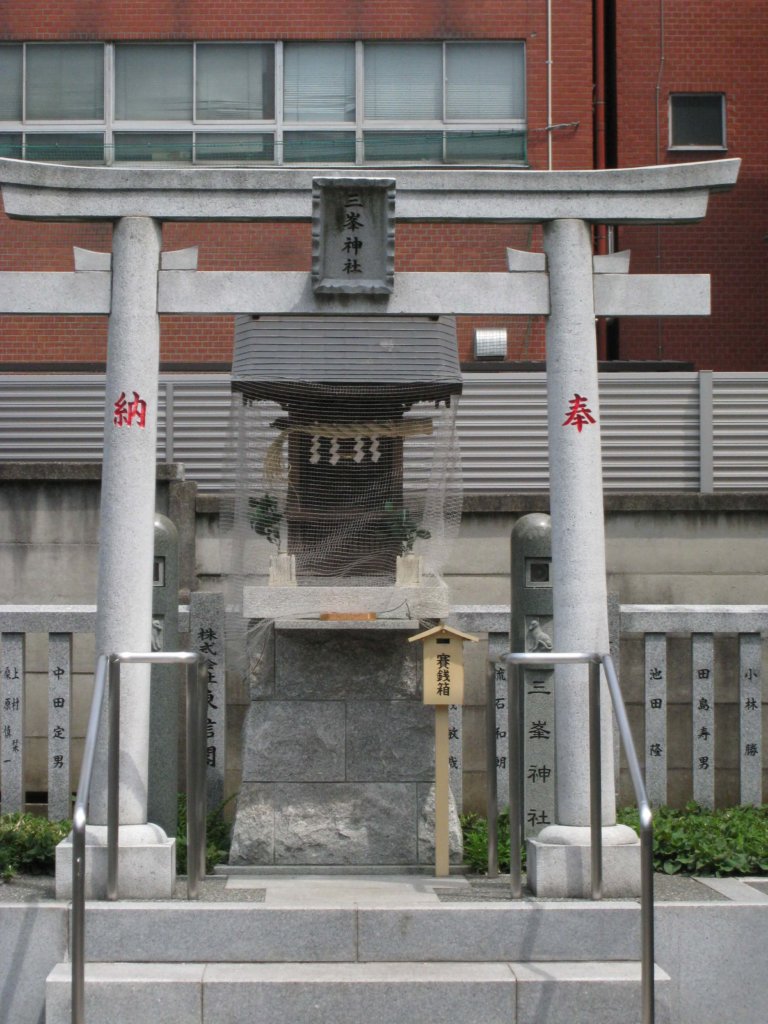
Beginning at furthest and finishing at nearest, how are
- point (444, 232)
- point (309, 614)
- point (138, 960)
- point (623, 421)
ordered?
point (444, 232) < point (623, 421) < point (309, 614) < point (138, 960)

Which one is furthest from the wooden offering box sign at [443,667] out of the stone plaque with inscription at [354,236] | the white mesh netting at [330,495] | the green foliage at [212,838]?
the stone plaque with inscription at [354,236]

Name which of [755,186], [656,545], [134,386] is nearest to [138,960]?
[134,386]

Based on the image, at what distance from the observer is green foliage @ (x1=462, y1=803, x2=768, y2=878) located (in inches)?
295

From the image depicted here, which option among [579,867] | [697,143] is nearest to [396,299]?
[579,867]

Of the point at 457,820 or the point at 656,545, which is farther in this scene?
the point at 656,545

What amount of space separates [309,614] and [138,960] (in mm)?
2178

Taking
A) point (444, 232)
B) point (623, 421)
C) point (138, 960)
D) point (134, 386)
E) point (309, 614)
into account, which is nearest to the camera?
point (138, 960)

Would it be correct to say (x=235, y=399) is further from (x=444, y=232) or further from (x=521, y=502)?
(x=444, y=232)

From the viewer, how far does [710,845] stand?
7617 mm

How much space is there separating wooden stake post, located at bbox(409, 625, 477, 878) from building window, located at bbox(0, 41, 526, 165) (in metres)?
9.78

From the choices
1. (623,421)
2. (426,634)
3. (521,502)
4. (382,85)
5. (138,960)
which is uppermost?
(382,85)

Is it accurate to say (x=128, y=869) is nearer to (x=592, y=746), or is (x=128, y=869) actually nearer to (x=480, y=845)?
(x=480, y=845)

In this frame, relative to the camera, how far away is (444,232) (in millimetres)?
16094

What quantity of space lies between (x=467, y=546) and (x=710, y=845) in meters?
4.11
